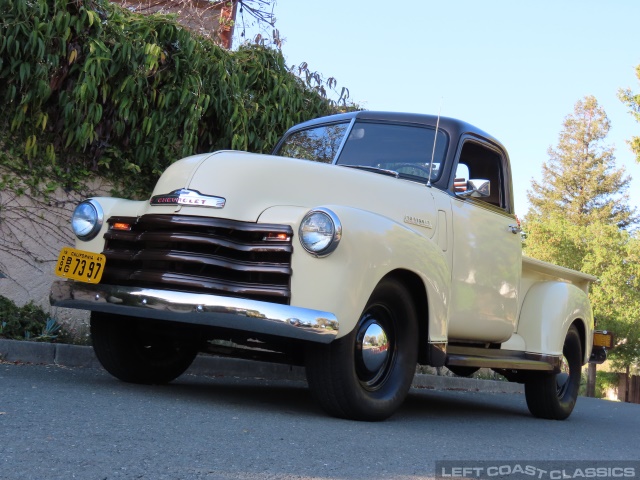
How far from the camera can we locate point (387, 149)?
6.13 meters

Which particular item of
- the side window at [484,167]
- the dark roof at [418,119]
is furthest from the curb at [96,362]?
the dark roof at [418,119]

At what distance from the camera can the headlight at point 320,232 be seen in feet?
14.7

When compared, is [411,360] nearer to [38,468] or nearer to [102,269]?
[102,269]

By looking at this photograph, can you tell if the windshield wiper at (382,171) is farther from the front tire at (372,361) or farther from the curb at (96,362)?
the curb at (96,362)

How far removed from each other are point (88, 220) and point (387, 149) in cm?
217

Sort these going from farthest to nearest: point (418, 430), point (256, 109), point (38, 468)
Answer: point (256, 109)
point (418, 430)
point (38, 468)

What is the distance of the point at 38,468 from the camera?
9.39 feet

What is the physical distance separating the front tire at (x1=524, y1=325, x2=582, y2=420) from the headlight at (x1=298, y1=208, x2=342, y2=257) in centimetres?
323

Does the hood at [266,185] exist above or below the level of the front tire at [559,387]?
above

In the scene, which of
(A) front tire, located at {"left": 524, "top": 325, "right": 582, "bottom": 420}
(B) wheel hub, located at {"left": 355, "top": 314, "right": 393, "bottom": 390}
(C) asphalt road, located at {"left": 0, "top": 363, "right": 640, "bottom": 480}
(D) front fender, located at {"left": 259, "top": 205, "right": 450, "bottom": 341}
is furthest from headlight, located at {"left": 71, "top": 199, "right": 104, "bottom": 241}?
(A) front tire, located at {"left": 524, "top": 325, "right": 582, "bottom": 420}

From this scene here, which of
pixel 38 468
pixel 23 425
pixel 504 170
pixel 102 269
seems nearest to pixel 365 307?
pixel 102 269

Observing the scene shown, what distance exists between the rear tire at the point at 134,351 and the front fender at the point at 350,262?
1.53m

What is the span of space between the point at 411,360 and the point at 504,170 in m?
2.51

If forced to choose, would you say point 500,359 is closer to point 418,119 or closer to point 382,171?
point 382,171
